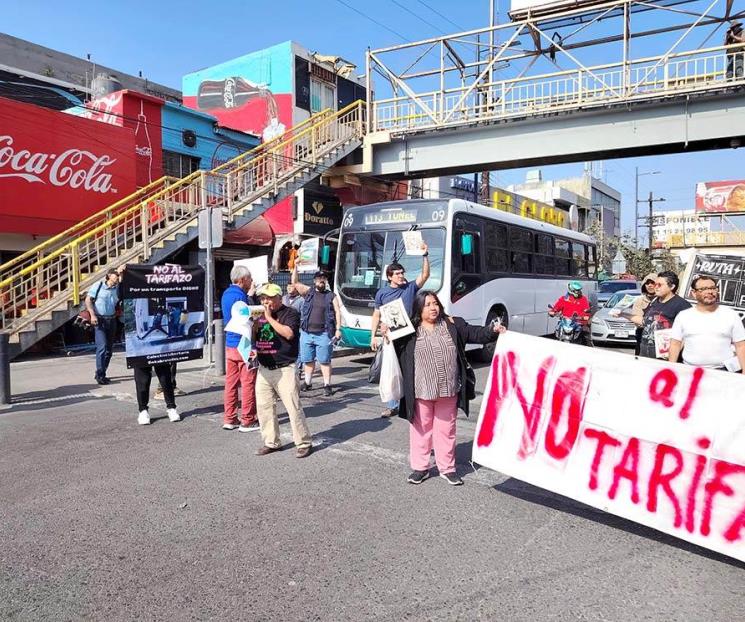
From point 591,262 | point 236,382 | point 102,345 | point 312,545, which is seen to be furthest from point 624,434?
point 591,262

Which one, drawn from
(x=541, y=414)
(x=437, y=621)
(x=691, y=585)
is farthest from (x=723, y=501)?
(x=437, y=621)

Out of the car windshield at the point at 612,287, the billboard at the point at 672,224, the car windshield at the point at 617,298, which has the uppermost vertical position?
the billboard at the point at 672,224

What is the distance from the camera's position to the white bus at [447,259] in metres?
10.9

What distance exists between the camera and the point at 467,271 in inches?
444

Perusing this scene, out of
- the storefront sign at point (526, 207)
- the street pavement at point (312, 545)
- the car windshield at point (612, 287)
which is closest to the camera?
the street pavement at point (312, 545)

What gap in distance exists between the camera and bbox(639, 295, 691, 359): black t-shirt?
627 cm

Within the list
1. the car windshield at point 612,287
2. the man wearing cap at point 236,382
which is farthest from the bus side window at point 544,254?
the man wearing cap at point 236,382

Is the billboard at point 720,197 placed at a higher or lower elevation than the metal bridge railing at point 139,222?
higher

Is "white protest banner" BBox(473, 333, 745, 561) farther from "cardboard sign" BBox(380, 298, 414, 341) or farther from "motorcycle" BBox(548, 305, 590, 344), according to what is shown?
"motorcycle" BBox(548, 305, 590, 344)

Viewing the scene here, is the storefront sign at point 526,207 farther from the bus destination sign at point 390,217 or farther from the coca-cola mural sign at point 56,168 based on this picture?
the bus destination sign at point 390,217

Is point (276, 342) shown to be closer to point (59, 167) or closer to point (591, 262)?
point (59, 167)

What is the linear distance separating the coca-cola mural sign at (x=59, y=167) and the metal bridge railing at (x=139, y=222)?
2.84 ft

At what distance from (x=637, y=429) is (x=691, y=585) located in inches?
38.4

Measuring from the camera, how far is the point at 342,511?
4.38 m
